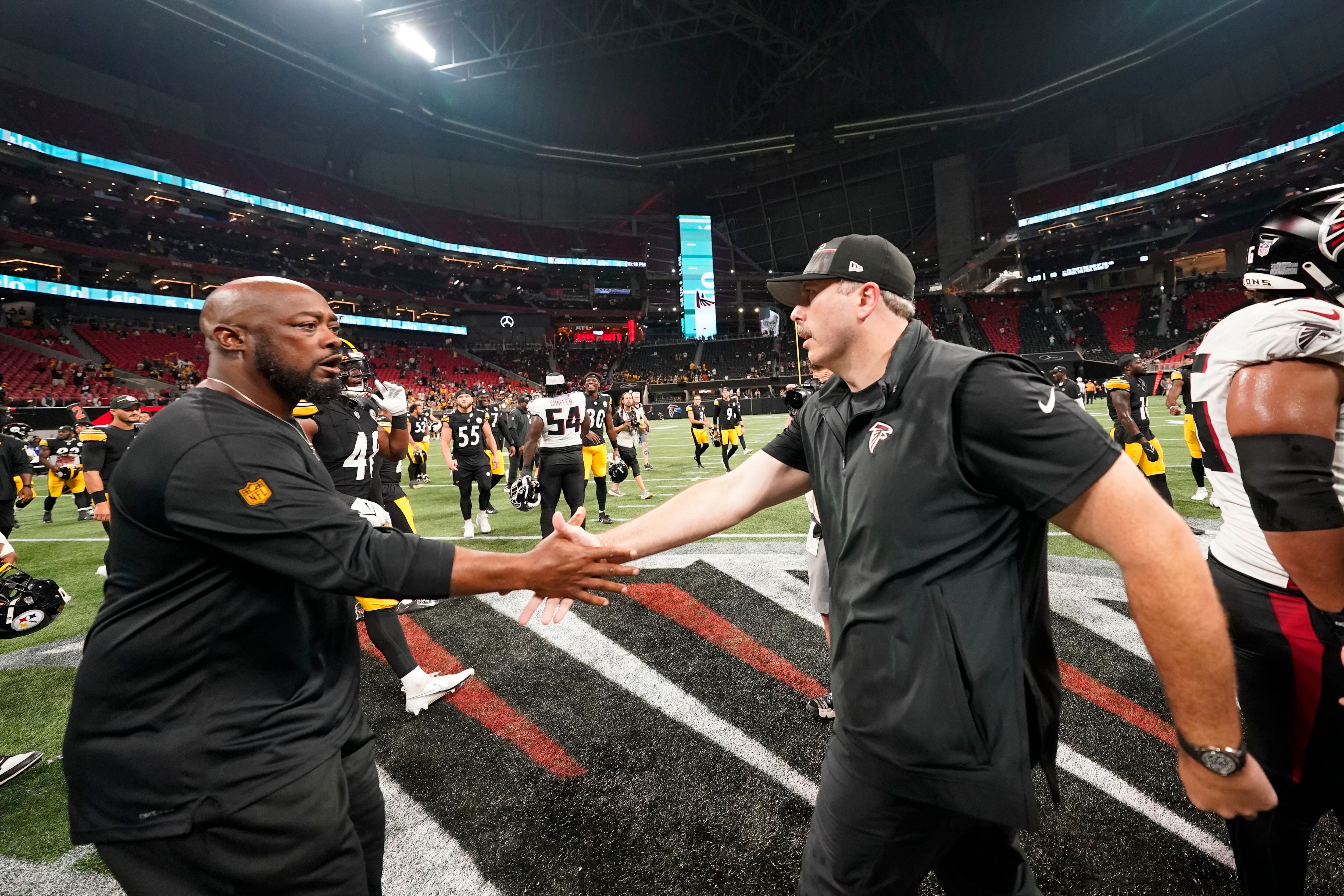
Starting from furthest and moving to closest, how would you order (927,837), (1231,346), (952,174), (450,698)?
(952,174) < (450,698) < (1231,346) < (927,837)

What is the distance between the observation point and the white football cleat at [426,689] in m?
3.86

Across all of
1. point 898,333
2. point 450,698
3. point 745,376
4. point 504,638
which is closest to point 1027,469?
point 898,333

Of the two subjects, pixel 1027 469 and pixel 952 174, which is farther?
pixel 952 174

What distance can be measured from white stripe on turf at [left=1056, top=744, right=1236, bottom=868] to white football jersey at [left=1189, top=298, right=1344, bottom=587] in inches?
50.6

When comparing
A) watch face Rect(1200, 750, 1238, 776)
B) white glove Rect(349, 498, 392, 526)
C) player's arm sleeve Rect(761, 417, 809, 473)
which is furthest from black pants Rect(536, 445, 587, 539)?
watch face Rect(1200, 750, 1238, 776)

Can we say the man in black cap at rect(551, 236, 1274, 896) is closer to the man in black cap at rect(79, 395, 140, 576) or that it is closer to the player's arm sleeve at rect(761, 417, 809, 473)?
the player's arm sleeve at rect(761, 417, 809, 473)

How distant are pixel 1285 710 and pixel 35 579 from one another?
5434 mm

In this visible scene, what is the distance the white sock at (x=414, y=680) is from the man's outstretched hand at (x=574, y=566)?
2.48 metres

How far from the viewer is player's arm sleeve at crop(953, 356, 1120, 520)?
1.19 meters

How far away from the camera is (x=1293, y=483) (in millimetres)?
1422

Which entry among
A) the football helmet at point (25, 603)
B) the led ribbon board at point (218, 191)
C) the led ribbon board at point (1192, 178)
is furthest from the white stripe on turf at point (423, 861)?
the led ribbon board at point (1192, 178)

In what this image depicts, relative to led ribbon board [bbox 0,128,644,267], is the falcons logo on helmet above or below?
below

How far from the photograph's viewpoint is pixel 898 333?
1.75m

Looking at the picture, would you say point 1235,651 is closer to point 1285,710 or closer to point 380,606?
point 1285,710
